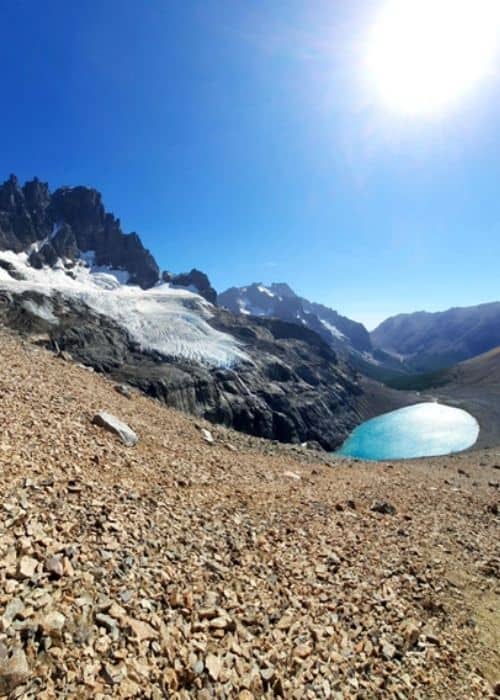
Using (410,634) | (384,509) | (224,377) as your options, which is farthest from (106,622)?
(224,377)

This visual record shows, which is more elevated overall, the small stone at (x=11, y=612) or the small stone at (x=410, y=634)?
the small stone at (x=11, y=612)

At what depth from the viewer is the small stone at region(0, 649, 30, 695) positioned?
4.48 meters

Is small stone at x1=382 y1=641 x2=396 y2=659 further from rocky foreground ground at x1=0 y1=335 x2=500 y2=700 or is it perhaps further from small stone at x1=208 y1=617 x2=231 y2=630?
small stone at x1=208 y1=617 x2=231 y2=630

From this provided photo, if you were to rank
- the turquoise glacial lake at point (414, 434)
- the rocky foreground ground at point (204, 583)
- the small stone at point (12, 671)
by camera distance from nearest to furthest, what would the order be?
the small stone at point (12, 671) → the rocky foreground ground at point (204, 583) → the turquoise glacial lake at point (414, 434)

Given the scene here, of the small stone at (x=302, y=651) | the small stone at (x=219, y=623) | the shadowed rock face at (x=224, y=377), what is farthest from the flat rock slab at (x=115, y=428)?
the shadowed rock face at (x=224, y=377)

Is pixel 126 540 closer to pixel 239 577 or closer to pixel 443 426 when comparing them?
pixel 239 577

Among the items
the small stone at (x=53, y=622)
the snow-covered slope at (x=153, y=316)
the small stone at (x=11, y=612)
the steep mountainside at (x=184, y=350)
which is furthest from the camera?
the snow-covered slope at (x=153, y=316)

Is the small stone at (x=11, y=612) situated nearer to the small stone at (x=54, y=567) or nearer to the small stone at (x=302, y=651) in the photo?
the small stone at (x=54, y=567)

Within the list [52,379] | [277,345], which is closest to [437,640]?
[52,379]

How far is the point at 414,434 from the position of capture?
12631cm

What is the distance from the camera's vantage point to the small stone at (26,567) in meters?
5.97

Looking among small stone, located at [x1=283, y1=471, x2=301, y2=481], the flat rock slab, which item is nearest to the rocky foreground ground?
the flat rock slab

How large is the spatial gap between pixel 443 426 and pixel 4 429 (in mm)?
151207

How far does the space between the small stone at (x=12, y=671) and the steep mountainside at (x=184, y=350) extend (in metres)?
78.9
